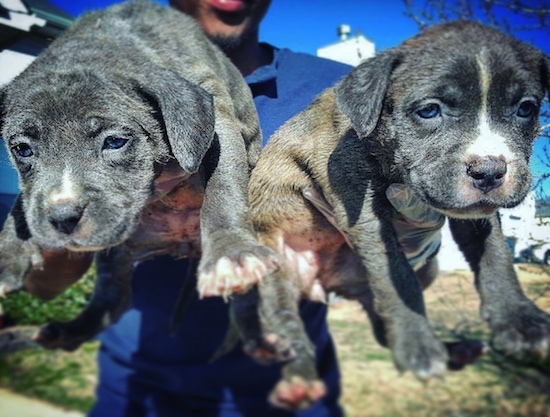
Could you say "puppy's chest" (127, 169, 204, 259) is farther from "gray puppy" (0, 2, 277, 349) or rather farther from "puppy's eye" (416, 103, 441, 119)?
"puppy's eye" (416, 103, 441, 119)

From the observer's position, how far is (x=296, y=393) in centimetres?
124

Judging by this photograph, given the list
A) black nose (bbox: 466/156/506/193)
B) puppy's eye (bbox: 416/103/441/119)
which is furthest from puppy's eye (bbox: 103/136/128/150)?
black nose (bbox: 466/156/506/193)

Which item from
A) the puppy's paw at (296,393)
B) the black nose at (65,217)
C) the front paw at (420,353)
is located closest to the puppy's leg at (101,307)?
the black nose at (65,217)

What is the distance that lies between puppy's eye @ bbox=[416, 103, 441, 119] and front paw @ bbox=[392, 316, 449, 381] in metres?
0.65

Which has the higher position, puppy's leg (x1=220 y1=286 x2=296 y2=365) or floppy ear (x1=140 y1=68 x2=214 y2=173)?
floppy ear (x1=140 y1=68 x2=214 y2=173)

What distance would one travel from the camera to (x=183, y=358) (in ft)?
5.11

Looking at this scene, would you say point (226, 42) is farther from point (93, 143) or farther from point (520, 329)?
point (520, 329)

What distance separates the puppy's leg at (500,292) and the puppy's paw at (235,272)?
1.88 ft

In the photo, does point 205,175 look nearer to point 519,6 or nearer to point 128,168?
point 128,168

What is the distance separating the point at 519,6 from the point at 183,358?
1309 mm

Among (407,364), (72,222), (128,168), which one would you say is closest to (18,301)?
(72,222)

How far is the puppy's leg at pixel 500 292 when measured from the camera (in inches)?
50.9

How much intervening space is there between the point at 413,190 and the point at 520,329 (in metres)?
0.54

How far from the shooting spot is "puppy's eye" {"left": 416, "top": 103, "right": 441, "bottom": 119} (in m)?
1.69
